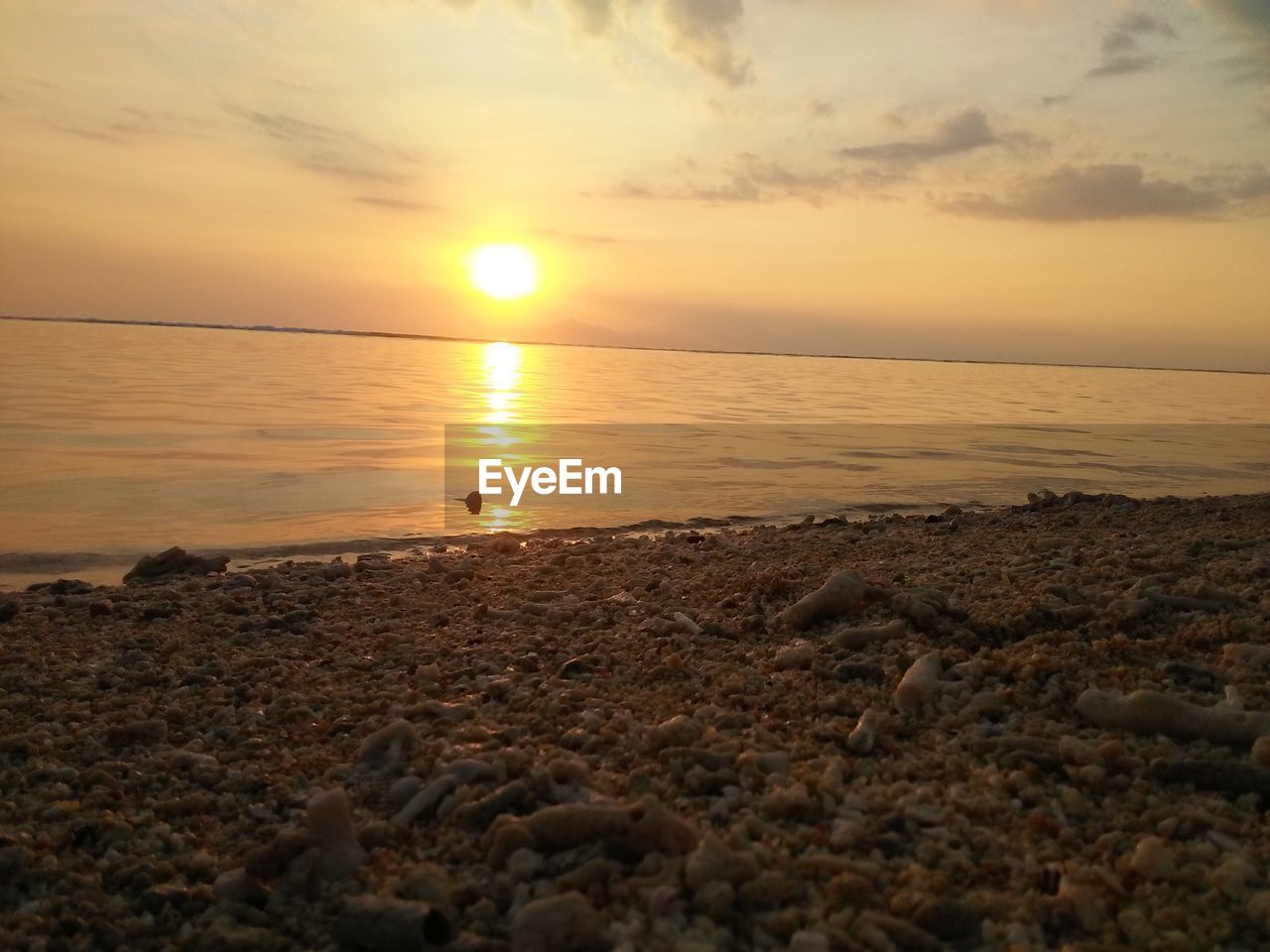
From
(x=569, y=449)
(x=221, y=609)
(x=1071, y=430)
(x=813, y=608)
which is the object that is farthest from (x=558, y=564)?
(x=1071, y=430)

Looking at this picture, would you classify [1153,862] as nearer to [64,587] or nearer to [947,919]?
[947,919]

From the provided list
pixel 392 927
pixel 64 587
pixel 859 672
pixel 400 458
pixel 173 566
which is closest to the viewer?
pixel 392 927

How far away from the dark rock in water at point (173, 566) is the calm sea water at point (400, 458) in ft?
2.10

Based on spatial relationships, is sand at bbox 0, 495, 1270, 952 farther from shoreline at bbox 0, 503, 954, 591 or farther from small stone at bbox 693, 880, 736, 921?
shoreline at bbox 0, 503, 954, 591

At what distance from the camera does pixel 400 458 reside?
1492 centimetres

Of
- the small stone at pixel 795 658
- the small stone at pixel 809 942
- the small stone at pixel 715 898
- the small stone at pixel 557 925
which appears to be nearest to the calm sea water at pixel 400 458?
the small stone at pixel 795 658

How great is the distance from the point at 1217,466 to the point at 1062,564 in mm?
13607

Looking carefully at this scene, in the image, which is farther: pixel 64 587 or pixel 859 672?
Result: pixel 64 587

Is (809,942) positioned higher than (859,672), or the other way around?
(859,672)

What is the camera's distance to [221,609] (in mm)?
6020

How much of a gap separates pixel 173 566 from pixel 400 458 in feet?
24.7

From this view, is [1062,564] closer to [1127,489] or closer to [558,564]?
[558,564]

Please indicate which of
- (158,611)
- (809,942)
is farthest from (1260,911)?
(158,611)

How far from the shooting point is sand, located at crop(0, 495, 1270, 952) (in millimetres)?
2373
